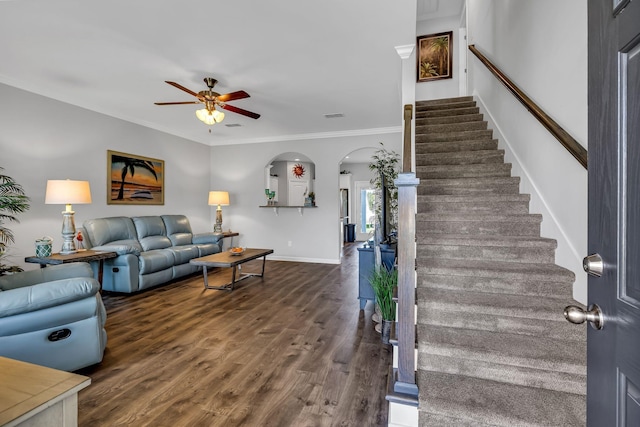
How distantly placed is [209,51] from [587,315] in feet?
11.2

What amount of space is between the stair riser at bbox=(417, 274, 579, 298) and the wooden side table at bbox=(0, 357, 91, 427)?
6.68 feet

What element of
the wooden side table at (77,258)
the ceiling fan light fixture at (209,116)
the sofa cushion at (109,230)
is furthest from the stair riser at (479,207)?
the sofa cushion at (109,230)

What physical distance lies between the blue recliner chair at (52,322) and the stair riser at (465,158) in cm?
331

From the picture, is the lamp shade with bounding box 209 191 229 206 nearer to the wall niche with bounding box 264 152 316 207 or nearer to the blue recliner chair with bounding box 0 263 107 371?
the wall niche with bounding box 264 152 316 207

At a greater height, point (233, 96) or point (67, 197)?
point (233, 96)

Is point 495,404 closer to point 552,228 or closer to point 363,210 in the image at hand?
point 552,228

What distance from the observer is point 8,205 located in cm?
306

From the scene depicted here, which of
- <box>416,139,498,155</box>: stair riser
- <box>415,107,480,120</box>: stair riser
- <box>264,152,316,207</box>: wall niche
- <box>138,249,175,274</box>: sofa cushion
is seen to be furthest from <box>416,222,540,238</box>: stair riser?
<box>264,152,316,207</box>: wall niche

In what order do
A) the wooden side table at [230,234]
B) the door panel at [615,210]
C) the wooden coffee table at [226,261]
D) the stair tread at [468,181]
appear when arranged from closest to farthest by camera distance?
the door panel at [615,210] < the stair tread at [468,181] < the wooden coffee table at [226,261] < the wooden side table at [230,234]

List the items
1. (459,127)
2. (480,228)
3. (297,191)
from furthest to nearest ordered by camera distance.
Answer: (297,191) → (459,127) → (480,228)

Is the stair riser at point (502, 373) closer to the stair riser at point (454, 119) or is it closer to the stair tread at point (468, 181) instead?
the stair tread at point (468, 181)

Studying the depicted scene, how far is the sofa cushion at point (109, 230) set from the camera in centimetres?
428

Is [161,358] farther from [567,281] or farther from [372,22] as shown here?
[372,22]

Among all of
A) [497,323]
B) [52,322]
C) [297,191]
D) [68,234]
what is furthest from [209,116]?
[297,191]
